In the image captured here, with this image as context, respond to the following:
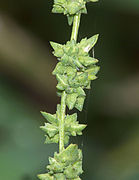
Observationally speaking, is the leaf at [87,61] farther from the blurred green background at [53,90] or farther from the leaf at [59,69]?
the blurred green background at [53,90]

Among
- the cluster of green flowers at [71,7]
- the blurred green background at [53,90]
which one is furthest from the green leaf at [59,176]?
the blurred green background at [53,90]

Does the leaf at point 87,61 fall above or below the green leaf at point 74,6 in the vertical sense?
below

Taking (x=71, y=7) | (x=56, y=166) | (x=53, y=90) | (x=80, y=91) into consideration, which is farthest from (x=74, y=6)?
(x=53, y=90)

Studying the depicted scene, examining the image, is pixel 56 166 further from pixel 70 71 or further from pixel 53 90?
pixel 53 90
